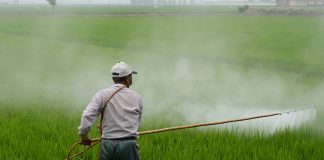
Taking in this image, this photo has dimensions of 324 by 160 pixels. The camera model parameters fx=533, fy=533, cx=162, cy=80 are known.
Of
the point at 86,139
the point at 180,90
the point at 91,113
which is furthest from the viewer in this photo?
the point at 180,90

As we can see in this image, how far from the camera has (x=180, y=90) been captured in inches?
332

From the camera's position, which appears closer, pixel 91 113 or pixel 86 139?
pixel 91 113

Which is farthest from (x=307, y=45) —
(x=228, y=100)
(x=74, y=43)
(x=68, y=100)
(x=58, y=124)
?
(x=58, y=124)

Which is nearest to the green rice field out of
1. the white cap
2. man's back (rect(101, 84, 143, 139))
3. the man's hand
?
the man's hand

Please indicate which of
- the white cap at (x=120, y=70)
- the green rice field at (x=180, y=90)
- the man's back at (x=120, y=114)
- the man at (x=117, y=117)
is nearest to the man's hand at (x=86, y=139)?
the man at (x=117, y=117)

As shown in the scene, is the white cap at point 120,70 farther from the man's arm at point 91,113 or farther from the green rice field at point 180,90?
the green rice field at point 180,90

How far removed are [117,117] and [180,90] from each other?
16.9ft

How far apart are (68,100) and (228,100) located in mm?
2289

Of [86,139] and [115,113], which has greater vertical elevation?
[115,113]

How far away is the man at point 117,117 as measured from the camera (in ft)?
10.8

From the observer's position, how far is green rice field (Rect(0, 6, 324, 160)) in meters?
4.64

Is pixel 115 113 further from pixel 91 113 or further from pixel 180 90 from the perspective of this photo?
pixel 180 90

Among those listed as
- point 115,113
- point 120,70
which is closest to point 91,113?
point 115,113

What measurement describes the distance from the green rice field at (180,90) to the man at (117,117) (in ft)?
3.07
